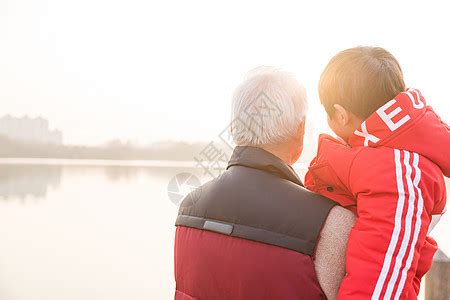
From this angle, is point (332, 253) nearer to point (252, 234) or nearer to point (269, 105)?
point (252, 234)

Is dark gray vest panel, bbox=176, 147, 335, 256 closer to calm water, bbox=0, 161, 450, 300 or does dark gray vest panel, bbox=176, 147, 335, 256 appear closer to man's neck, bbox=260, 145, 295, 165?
man's neck, bbox=260, 145, 295, 165

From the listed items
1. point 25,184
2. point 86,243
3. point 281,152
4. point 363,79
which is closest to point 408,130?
point 363,79

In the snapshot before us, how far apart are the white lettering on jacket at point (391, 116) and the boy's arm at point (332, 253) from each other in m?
0.26

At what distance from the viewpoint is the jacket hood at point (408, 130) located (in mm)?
1217

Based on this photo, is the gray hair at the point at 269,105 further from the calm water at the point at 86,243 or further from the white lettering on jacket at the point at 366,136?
the calm water at the point at 86,243

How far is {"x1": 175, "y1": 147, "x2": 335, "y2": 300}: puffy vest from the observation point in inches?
43.1

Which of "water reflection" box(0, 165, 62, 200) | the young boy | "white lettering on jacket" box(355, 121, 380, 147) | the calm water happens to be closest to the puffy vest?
the young boy

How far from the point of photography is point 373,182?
115 centimetres

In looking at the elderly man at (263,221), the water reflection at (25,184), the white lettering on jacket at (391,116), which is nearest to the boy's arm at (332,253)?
the elderly man at (263,221)

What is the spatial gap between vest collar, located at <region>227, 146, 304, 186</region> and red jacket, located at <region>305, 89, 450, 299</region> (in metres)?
0.12

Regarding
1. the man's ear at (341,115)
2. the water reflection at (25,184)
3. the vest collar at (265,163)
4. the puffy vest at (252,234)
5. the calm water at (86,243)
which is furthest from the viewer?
the water reflection at (25,184)

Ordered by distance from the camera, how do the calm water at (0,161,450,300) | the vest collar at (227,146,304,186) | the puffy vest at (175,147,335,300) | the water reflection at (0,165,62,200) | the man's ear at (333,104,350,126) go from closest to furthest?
1. the puffy vest at (175,147,335,300)
2. the vest collar at (227,146,304,186)
3. the man's ear at (333,104,350,126)
4. the calm water at (0,161,450,300)
5. the water reflection at (0,165,62,200)

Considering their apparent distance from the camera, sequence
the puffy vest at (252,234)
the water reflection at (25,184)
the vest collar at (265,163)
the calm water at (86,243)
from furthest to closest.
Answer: the water reflection at (25,184)
the calm water at (86,243)
the vest collar at (265,163)
the puffy vest at (252,234)

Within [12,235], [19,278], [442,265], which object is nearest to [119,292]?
[19,278]
